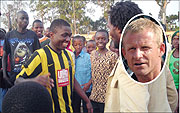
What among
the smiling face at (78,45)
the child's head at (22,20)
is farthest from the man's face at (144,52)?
the smiling face at (78,45)

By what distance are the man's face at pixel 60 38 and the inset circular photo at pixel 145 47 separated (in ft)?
4.70

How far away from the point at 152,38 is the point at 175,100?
64 centimetres

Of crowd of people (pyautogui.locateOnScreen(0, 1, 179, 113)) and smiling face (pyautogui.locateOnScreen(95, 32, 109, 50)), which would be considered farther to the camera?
smiling face (pyautogui.locateOnScreen(95, 32, 109, 50))

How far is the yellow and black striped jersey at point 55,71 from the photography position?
203cm

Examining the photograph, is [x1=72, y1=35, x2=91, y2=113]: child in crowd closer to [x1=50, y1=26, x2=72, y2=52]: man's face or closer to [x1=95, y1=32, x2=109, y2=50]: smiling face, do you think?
[x1=95, y1=32, x2=109, y2=50]: smiling face

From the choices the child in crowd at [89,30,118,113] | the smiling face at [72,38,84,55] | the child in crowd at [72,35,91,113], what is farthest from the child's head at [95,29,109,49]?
the smiling face at [72,38,84,55]

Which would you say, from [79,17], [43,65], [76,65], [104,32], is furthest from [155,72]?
[79,17]

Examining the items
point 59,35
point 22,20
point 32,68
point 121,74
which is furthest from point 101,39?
point 121,74

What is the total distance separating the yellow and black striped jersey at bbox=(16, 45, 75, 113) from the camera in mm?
2025

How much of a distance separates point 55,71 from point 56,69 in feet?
0.08

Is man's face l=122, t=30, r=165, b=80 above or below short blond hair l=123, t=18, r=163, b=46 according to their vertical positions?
below

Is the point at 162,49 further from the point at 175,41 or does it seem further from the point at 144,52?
the point at 175,41

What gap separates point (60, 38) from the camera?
2357mm

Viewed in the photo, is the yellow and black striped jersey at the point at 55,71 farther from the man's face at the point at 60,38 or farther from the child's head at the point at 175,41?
the child's head at the point at 175,41
